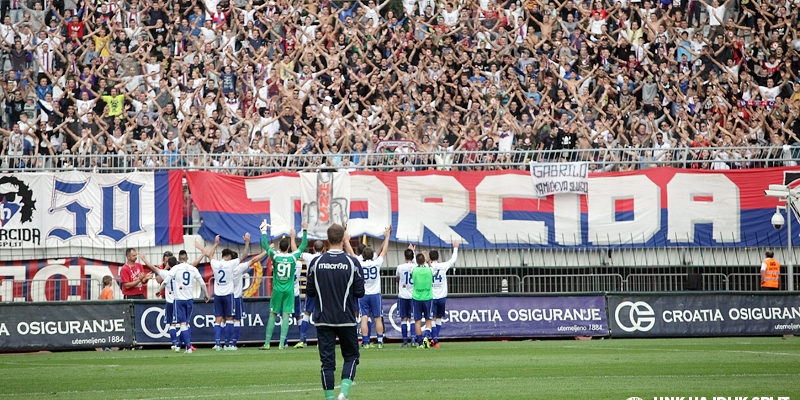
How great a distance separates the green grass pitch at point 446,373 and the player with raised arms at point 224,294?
0.64 m

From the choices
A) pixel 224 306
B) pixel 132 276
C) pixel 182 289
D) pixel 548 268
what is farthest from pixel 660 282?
pixel 132 276

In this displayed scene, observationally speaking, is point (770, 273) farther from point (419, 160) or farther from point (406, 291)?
point (419, 160)

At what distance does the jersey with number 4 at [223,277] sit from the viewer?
70.6 feet

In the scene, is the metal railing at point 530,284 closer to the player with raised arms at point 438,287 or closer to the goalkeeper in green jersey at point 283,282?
the player with raised arms at point 438,287

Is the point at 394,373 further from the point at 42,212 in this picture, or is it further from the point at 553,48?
the point at 553,48

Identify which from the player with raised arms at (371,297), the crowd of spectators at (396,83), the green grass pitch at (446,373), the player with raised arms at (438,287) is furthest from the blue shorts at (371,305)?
the crowd of spectators at (396,83)

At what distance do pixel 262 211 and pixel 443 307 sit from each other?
561 cm

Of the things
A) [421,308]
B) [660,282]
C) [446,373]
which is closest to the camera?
[446,373]

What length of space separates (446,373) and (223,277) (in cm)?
733

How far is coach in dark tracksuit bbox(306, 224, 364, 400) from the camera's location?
11.8 meters

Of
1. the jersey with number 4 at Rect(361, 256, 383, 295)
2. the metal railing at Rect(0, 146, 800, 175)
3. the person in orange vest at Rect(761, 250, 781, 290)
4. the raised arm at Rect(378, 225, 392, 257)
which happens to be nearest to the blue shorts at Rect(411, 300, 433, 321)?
the jersey with number 4 at Rect(361, 256, 383, 295)

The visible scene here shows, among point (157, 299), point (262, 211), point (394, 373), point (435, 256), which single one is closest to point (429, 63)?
point (262, 211)

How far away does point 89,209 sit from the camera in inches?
985

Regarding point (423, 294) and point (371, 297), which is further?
point (423, 294)
